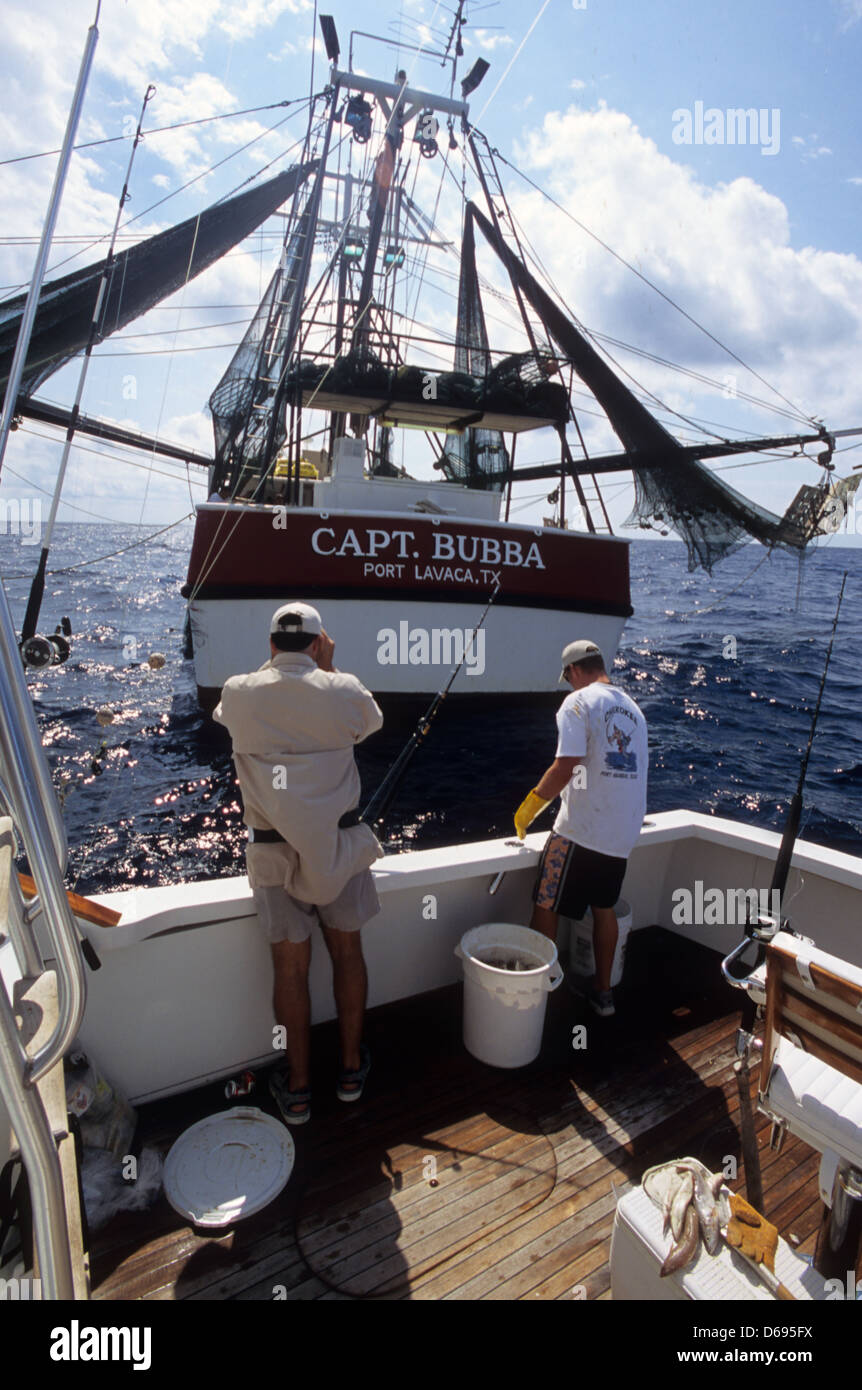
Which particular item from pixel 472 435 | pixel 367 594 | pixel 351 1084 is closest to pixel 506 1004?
pixel 351 1084

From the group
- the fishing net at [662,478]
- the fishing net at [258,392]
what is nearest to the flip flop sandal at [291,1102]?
the fishing net at [258,392]

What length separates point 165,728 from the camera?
10852mm

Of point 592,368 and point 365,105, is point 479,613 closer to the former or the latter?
point 592,368

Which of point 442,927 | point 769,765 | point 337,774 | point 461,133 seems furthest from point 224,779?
point 461,133

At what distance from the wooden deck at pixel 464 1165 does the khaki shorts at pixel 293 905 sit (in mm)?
796

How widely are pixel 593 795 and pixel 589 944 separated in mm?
944

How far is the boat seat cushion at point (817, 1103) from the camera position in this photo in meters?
1.56

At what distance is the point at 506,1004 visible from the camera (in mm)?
2953

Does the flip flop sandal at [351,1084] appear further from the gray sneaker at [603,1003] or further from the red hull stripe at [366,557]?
the red hull stripe at [366,557]

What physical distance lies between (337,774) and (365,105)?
44.7ft

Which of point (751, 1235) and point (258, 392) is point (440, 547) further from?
point (751, 1235)

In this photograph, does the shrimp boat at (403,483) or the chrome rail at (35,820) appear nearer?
the chrome rail at (35,820)

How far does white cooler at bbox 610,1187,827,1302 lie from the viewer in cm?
154

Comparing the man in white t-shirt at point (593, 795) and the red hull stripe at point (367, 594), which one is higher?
the red hull stripe at point (367, 594)
